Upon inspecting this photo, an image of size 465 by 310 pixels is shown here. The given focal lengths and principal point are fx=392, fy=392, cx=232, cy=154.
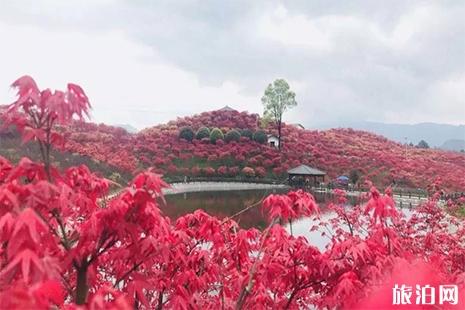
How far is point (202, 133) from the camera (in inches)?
1211

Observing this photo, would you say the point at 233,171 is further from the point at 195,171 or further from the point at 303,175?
the point at 303,175

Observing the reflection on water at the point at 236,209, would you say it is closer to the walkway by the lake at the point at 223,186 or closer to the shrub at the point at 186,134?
the walkway by the lake at the point at 223,186

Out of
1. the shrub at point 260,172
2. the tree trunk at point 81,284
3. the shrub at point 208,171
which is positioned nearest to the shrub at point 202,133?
the shrub at point 208,171

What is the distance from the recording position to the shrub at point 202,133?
101 feet

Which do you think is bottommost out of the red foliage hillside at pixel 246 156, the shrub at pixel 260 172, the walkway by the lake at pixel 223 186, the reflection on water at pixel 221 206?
the walkway by the lake at pixel 223 186

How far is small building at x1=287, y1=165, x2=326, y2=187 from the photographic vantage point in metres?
24.6

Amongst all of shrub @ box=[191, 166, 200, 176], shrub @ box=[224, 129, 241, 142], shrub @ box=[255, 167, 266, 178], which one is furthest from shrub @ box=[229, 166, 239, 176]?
shrub @ box=[224, 129, 241, 142]

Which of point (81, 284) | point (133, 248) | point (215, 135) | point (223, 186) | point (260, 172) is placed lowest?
point (223, 186)

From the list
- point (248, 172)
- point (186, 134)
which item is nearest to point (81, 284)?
point (248, 172)

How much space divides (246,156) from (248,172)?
2.29m

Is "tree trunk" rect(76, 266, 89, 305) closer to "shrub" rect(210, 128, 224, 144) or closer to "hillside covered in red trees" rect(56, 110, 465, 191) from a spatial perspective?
"hillside covered in red trees" rect(56, 110, 465, 191)

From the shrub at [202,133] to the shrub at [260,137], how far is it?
3.79m

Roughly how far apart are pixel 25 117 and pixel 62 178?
0.98 ft

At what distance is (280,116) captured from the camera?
3038 centimetres
